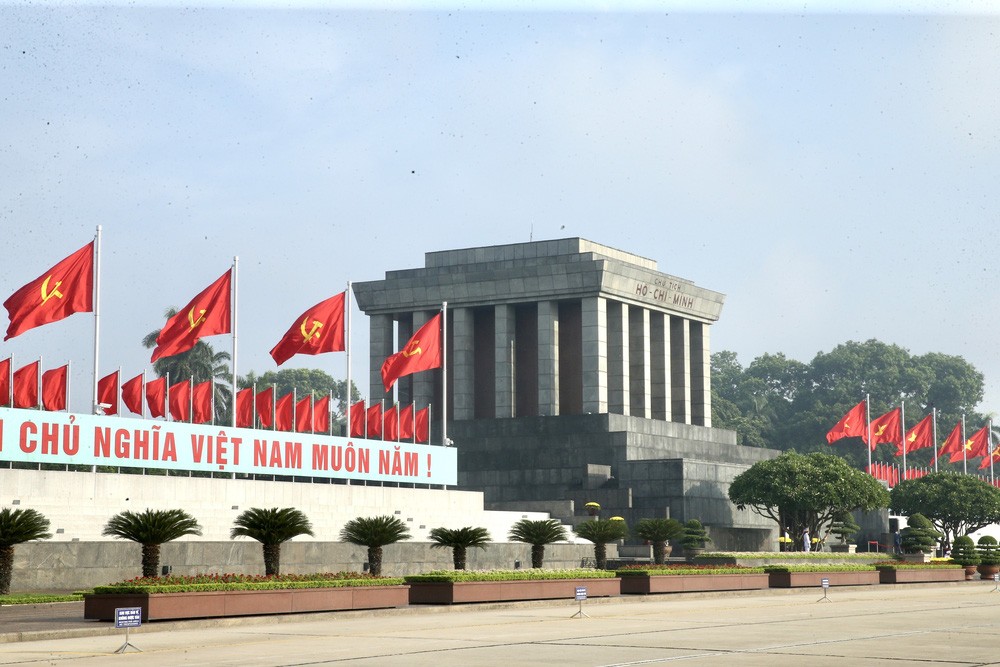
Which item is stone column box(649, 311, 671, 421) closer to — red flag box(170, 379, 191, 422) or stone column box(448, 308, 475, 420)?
stone column box(448, 308, 475, 420)

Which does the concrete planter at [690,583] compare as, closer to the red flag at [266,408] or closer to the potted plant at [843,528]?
the red flag at [266,408]

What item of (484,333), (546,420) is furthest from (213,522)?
(484,333)

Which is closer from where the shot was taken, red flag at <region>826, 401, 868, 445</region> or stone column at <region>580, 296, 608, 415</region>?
stone column at <region>580, 296, 608, 415</region>

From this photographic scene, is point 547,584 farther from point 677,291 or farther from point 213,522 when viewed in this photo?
point 677,291

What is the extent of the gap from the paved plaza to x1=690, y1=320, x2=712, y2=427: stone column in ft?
185

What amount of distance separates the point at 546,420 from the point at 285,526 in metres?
46.5

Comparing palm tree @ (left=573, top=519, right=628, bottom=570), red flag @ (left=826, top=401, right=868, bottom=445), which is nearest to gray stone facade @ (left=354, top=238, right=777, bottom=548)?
red flag @ (left=826, top=401, right=868, bottom=445)

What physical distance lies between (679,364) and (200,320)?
51.3 metres

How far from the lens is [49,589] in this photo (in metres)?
36.8

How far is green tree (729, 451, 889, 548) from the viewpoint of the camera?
7181 centimetres

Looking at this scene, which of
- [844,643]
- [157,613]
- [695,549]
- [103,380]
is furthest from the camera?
[695,549]

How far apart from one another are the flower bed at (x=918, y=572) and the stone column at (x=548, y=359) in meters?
27.9

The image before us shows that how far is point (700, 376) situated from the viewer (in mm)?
95250

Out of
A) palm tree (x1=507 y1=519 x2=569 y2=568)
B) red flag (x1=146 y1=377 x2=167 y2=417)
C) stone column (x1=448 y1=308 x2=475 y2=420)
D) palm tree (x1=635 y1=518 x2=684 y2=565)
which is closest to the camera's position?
palm tree (x1=507 y1=519 x2=569 y2=568)
